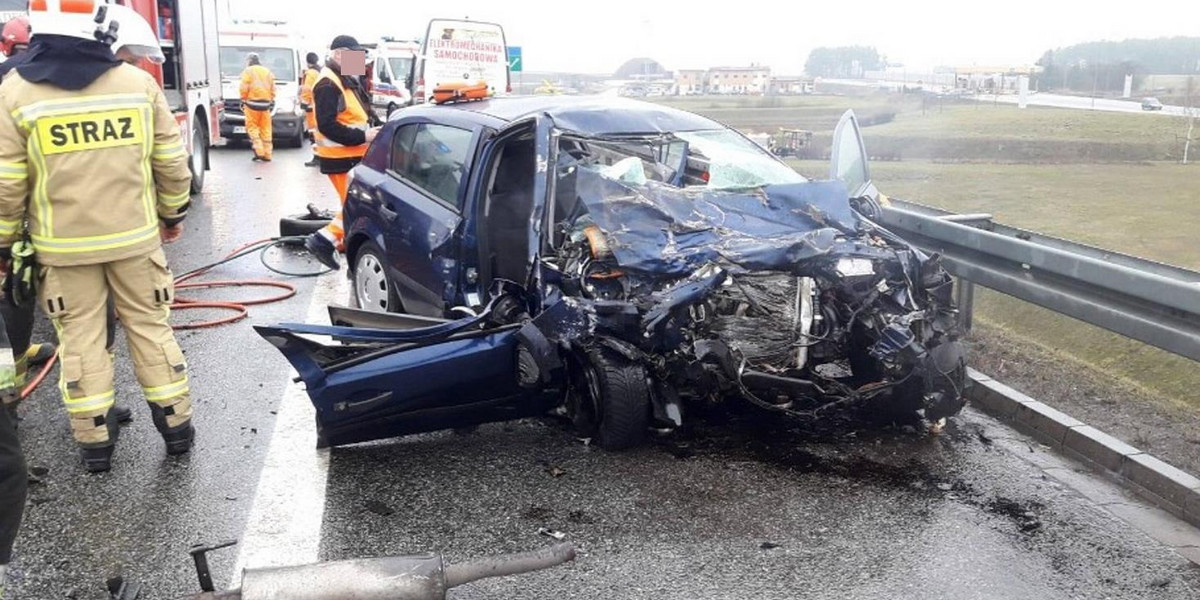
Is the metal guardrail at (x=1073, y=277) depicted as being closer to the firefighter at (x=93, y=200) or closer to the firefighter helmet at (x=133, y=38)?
the firefighter at (x=93, y=200)

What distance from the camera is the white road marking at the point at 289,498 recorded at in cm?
382

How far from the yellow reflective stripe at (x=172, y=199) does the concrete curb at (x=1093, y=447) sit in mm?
4046

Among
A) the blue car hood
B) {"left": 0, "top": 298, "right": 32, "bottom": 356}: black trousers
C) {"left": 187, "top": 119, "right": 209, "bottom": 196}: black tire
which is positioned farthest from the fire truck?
the blue car hood

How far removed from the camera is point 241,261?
368 inches

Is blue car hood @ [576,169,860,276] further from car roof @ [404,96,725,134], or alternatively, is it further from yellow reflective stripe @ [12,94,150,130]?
yellow reflective stripe @ [12,94,150,130]

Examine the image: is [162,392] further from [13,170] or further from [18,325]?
[13,170]

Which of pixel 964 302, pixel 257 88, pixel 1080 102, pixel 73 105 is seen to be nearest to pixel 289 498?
pixel 73 105

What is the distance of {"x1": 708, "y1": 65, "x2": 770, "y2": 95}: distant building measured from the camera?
25.5 meters

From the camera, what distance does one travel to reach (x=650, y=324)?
14.6 feet

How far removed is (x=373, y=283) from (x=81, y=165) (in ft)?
7.96

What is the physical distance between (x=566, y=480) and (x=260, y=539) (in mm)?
1279

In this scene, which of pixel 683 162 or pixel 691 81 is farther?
pixel 691 81

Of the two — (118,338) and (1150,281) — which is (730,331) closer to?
(1150,281)

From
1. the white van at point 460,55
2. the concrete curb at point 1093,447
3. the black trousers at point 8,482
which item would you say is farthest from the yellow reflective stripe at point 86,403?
the white van at point 460,55
